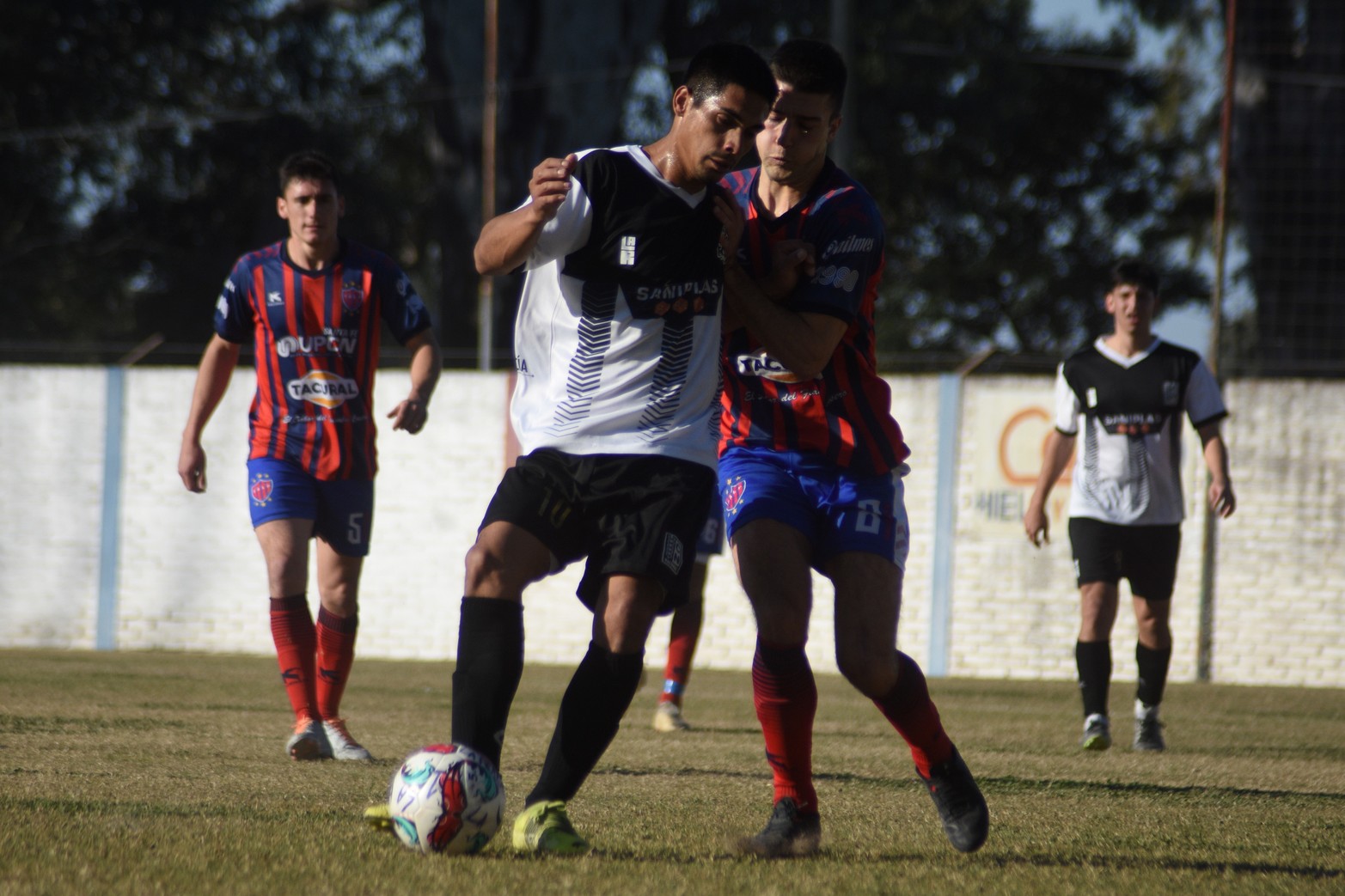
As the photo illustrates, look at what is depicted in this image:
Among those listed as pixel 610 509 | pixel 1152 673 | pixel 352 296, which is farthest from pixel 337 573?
pixel 1152 673

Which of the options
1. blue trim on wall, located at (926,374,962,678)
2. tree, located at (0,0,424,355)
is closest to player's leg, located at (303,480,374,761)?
blue trim on wall, located at (926,374,962,678)

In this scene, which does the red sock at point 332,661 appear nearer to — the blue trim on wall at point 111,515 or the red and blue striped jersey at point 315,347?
the red and blue striped jersey at point 315,347

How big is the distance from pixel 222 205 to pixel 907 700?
80.3ft

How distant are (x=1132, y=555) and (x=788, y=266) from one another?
13.8 ft

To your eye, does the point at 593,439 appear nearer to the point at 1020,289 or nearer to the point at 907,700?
the point at 907,700

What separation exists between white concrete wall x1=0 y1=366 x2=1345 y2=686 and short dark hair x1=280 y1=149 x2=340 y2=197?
720cm

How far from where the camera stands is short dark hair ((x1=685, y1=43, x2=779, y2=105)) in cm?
373

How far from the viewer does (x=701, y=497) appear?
12.8 ft

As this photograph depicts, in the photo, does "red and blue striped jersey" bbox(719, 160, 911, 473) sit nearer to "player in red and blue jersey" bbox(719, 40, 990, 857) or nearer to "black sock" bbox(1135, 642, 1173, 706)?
"player in red and blue jersey" bbox(719, 40, 990, 857)

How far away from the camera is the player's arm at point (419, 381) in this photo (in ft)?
19.2

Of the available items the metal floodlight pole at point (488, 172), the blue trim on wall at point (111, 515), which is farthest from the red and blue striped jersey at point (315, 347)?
the blue trim on wall at point (111, 515)

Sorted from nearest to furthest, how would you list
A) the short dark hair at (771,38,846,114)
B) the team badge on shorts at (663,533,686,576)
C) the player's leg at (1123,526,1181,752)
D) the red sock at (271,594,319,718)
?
the team badge on shorts at (663,533,686,576) < the short dark hair at (771,38,846,114) < the red sock at (271,594,319,718) < the player's leg at (1123,526,1181,752)

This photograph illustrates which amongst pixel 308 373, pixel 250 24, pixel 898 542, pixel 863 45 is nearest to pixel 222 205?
pixel 250 24

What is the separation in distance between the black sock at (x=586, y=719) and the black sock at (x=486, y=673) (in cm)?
16
